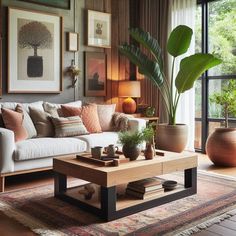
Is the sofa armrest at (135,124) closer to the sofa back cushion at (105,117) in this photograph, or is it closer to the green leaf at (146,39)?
the sofa back cushion at (105,117)

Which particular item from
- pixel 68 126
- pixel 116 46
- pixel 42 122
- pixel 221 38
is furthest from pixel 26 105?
pixel 221 38

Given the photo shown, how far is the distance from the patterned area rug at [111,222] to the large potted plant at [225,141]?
1015 millimetres

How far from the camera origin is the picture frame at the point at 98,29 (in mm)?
5348

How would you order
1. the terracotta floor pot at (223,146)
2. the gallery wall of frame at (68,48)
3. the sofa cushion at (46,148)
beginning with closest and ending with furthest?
the sofa cushion at (46,148), the terracotta floor pot at (223,146), the gallery wall of frame at (68,48)

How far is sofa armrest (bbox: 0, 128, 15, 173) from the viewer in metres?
3.31

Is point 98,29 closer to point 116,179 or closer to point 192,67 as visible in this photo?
point 192,67

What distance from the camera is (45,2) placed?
4836mm

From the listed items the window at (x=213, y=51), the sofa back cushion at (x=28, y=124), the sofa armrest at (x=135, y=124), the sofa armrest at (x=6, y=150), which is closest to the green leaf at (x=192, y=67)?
the window at (x=213, y=51)

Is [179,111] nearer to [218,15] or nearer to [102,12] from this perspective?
[218,15]

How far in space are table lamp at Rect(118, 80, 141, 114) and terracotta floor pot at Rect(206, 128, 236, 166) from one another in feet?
5.09

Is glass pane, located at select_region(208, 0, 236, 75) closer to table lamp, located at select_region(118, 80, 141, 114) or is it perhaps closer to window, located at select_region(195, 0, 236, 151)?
window, located at select_region(195, 0, 236, 151)

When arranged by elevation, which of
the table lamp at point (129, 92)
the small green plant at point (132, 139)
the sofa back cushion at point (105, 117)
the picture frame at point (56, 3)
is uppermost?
the picture frame at point (56, 3)

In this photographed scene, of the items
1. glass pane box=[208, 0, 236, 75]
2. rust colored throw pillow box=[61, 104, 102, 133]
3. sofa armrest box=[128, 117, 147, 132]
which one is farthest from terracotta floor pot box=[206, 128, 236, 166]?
rust colored throw pillow box=[61, 104, 102, 133]

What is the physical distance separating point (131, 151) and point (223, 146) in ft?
6.26
